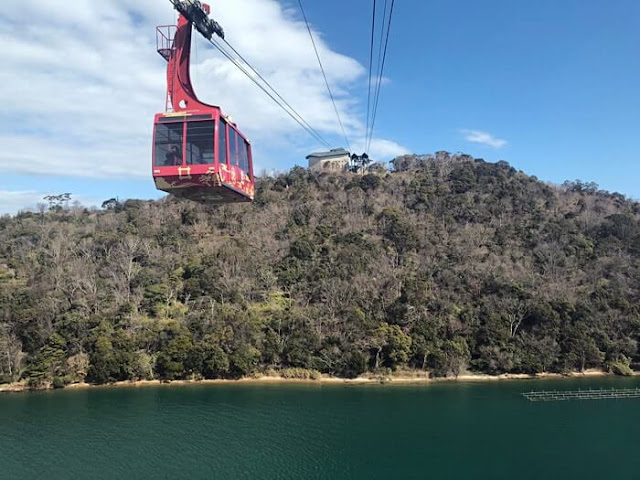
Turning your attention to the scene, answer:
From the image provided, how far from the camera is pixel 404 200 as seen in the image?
4703cm

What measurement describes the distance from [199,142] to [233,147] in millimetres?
866

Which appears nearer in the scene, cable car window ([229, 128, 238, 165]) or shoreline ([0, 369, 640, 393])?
cable car window ([229, 128, 238, 165])

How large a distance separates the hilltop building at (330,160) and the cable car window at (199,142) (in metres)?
48.6

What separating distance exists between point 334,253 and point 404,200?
14237 mm

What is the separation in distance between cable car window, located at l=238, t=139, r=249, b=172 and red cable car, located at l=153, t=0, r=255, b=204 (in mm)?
522

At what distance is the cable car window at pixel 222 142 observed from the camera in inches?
383

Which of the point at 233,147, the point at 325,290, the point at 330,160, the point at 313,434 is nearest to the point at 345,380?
the point at 325,290

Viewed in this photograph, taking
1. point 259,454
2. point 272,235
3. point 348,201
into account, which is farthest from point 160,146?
point 348,201

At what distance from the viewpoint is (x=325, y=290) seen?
3164 cm

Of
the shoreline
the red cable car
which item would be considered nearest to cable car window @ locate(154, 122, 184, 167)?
the red cable car

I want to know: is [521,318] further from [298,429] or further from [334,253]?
[298,429]

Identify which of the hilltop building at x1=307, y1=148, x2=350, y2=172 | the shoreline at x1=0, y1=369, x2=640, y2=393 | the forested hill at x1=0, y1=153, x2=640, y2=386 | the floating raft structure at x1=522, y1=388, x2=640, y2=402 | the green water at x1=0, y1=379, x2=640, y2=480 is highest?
the hilltop building at x1=307, y1=148, x2=350, y2=172

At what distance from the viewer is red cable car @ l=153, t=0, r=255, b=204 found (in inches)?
379

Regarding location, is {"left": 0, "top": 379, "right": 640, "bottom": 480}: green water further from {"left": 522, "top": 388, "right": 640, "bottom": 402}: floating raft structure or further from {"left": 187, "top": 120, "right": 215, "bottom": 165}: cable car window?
{"left": 187, "top": 120, "right": 215, "bottom": 165}: cable car window
